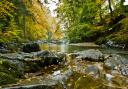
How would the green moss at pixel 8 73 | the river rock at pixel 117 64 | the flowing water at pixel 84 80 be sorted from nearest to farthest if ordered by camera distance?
the flowing water at pixel 84 80, the green moss at pixel 8 73, the river rock at pixel 117 64

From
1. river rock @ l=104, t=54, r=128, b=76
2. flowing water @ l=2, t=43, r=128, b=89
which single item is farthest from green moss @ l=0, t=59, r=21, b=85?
river rock @ l=104, t=54, r=128, b=76

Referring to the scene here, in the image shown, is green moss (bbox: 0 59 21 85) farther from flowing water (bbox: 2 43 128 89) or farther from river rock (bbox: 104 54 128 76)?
river rock (bbox: 104 54 128 76)

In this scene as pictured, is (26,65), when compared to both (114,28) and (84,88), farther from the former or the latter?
(114,28)

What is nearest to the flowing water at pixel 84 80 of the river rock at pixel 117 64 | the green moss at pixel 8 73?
the green moss at pixel 8 73

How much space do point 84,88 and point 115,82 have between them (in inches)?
49.9

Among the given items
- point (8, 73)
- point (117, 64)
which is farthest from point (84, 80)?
point (117, 64)

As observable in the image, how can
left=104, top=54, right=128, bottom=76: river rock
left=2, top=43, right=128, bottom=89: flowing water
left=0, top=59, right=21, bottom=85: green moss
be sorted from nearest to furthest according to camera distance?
left=2, top=43, right=128, bottom=89: flowing water
left=0, top=59, right=21, bottom=85: green moss
left=104, top=54, right=128, bottom=76: river rock

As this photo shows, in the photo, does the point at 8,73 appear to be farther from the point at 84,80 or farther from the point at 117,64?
the point at 117,64

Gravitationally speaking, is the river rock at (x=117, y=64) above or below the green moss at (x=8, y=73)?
below

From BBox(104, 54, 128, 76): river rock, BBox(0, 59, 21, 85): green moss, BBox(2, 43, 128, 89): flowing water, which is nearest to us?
BBox(2, 43, 128, 89): flowing water

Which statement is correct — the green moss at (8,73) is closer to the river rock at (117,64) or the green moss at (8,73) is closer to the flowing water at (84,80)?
the flowing water at (84,80)

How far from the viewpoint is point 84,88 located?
6.86 m

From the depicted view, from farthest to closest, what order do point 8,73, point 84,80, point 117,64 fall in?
point 117,64, point 8,73, point 84,80

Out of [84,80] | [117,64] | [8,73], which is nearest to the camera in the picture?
[84,80]
